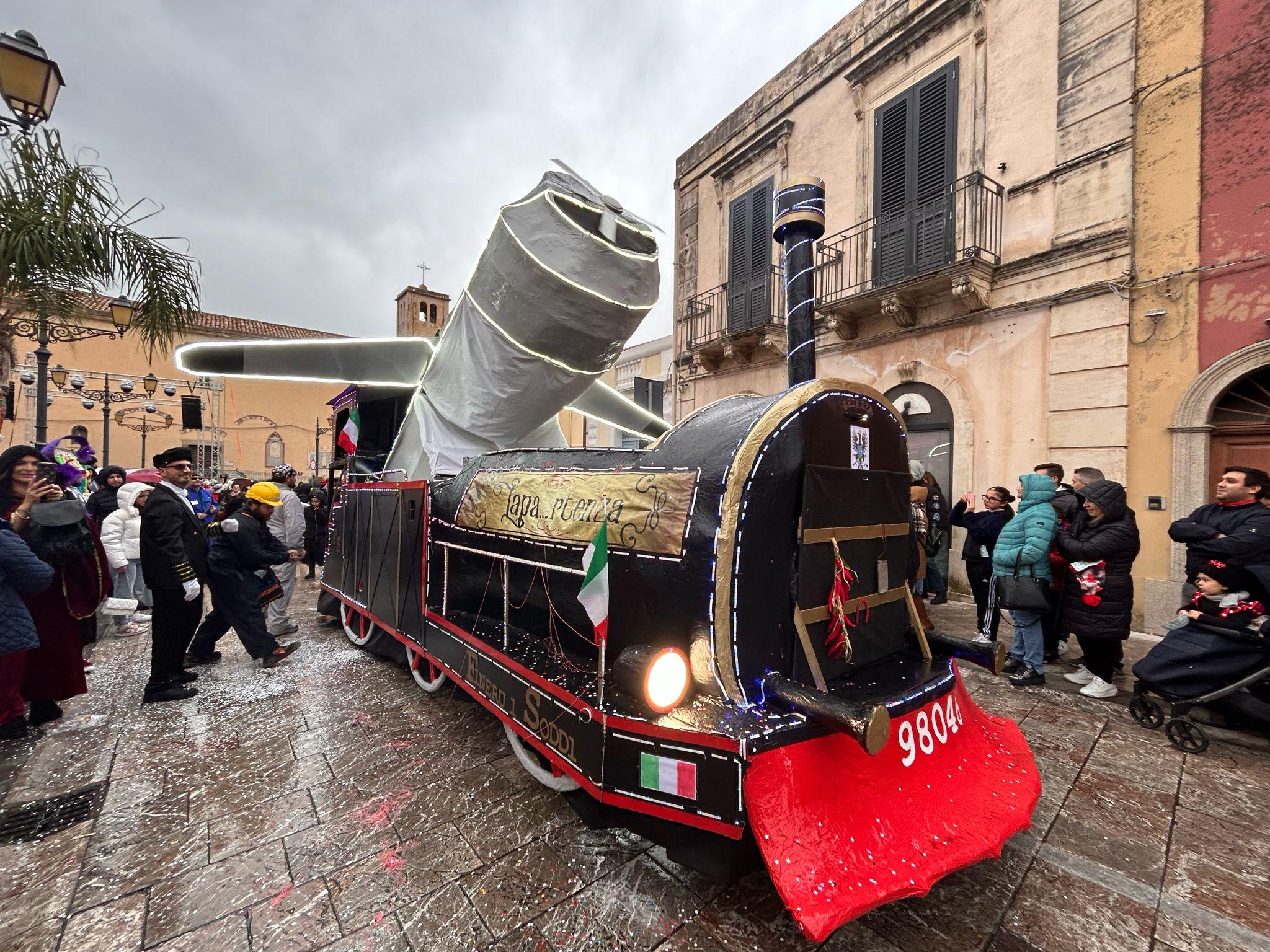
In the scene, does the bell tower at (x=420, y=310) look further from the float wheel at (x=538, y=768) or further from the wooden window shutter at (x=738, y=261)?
the float wheel at (x=538, y=768)

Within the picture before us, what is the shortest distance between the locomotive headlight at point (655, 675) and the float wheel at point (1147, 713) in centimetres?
390

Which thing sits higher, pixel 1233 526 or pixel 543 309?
pixel 543 309

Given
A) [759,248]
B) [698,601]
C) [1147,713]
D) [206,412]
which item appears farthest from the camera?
[206,412]

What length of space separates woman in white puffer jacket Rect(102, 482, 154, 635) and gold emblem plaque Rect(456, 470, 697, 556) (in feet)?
13.7

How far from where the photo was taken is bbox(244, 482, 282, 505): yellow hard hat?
5.04 meters

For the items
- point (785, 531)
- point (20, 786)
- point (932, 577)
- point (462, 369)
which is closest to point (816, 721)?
point (785, 531)

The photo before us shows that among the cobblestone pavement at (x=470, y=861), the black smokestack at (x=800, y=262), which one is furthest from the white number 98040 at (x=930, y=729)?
the black smokestack at (x=800, y=262)

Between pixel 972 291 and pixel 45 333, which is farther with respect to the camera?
pixel 972 291

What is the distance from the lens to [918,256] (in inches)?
332

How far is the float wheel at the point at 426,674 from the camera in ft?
13.9

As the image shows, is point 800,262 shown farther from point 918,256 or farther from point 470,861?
point 918,256

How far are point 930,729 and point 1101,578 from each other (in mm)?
3081

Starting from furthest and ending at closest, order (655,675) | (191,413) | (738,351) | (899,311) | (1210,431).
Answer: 1. (191,413)
2. (738,351)
3. (899,311)
4. (1210,431)
5. (655,675)

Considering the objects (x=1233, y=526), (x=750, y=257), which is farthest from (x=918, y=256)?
(x=1233, y=526)
